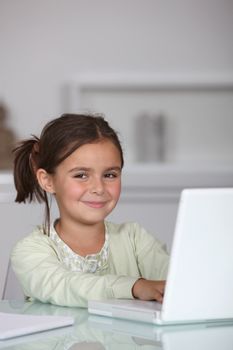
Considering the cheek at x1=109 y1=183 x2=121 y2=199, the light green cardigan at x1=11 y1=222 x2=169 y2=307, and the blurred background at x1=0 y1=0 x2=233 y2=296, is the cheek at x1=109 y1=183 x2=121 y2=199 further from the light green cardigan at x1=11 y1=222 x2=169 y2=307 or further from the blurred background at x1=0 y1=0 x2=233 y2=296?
the blurred background at x1=0 y1=0 x2=233 y2=296

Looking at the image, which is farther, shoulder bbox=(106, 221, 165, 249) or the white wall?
the white wall

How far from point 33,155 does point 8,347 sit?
90cm

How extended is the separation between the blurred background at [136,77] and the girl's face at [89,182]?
124 inches

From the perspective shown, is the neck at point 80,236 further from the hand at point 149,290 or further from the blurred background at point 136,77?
the blurred background at point 136,77

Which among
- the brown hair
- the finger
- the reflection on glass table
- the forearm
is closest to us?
the reflection on glass table

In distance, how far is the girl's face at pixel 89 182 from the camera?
1.97 metres

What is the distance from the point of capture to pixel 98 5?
539cm

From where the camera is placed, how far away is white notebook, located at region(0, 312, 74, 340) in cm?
136

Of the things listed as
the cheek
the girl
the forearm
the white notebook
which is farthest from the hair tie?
the white notebook

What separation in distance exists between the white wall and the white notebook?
151 inches

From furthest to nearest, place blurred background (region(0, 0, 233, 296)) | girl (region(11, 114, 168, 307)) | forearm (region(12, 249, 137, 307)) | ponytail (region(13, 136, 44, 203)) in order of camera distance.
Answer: blurred background (region(0, 0, 233, 296)), ponytail (region(13, 136, 44, 203)), girl (region(11, 114, 168, 307)), forearm (region(12, 249, 137, 307))

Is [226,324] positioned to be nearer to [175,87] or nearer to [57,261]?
[57,261]

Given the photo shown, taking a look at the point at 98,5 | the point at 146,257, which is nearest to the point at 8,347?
the point at 146,257

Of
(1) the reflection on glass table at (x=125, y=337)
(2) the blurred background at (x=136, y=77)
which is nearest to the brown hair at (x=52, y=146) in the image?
(1) the reflection on glass table at (x=125, y=337)
